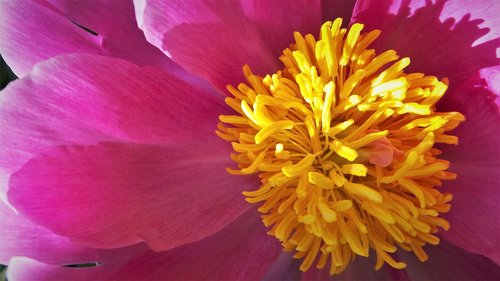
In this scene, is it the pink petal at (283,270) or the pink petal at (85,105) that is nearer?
the pink petal at (85,105)

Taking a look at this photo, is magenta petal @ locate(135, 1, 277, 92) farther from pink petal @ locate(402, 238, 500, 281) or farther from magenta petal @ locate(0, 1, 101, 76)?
pink petal @ locate(402, 238, 500, 281)

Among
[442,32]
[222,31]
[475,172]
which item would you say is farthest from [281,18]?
[475,172]

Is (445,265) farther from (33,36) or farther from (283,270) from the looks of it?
(33,36)

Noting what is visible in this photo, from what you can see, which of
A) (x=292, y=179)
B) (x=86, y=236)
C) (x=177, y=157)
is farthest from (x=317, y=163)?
(x=86, y=236)

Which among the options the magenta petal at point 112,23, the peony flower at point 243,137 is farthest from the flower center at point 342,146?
the magenta petal at point 112,23

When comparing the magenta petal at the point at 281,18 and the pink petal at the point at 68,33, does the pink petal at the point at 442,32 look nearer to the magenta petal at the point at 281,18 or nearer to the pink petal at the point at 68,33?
the magenta petal at the point at 281,18
